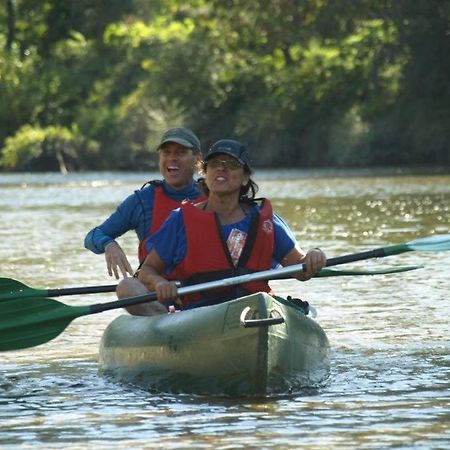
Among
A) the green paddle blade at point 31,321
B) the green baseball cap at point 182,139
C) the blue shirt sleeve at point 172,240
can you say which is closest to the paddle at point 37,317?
the green paddle blade at point 31,321

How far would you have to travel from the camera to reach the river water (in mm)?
7090

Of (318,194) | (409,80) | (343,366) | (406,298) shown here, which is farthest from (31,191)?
(343,366)

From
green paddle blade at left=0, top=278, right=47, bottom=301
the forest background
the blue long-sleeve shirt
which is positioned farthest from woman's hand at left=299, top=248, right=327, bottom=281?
the forest background

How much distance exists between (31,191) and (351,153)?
12.0 meters

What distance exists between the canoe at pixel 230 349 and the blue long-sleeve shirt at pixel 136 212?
890 mm

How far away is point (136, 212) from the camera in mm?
9383

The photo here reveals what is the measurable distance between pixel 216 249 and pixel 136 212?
1.22m

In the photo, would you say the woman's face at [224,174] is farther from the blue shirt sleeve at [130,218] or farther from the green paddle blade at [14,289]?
the green paddle blade at [14,289]

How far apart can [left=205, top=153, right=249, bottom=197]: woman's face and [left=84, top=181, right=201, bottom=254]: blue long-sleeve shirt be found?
3.75 ft

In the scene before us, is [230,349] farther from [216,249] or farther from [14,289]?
[14,289]

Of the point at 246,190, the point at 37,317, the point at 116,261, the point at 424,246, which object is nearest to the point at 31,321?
the point at 37,317

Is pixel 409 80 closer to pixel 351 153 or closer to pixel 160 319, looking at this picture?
pixel 351 153

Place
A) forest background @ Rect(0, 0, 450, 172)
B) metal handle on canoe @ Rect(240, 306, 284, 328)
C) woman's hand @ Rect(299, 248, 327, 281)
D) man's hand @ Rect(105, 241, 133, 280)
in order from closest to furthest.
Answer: metal handle on canoe @ Rect(240, 306, 284, 328) → woman's hand @ Rect(299, 248, 327, 281) → man's hand @ Rect(105, 241, 133, 280) → forest background @ Rect(0, 0, 450, 172)

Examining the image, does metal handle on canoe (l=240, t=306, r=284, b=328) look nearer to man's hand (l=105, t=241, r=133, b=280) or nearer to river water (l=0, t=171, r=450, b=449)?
river water (l=0, t=171, r=450, b=449)
